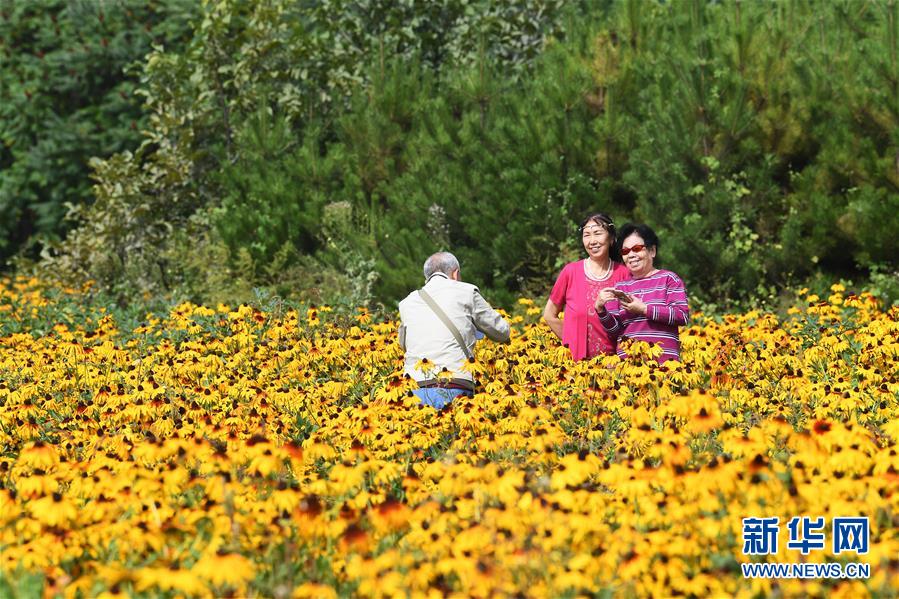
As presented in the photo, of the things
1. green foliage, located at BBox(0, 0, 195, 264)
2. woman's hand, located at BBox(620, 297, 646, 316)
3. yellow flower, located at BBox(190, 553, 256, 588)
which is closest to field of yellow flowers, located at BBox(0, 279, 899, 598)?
yellow flower, located at BBox(190, 553, 256, 588)

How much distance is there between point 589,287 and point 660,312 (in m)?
→ 0.49

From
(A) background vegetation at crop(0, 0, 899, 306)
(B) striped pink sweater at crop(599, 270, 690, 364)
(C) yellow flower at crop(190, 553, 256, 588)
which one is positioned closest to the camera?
(C) yellow flower at crop(190, 553, 256, 588)

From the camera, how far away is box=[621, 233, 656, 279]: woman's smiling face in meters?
6.24

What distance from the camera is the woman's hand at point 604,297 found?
5908mm

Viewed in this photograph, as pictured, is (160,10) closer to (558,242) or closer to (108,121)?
(108,121)

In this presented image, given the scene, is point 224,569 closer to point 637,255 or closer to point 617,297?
point 617,297

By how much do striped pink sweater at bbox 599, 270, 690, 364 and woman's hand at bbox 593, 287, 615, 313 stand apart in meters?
0.12

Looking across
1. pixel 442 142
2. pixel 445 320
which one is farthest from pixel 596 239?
pixel 442 142

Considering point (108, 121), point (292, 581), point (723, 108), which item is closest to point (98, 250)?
point (108, 121)

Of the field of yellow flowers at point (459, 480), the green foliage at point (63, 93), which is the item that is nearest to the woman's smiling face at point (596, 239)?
the field of yellow flowers at point (459, 480)

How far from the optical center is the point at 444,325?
6.09 meters

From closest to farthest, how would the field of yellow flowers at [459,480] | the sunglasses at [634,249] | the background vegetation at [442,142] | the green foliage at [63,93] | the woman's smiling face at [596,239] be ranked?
the field of yellow flowers at [459,480] < the sunglasses at [634,249] < the woman's smiling face at [596,239] < the background vegetation at [442,142] < the green foliage at [63,93]

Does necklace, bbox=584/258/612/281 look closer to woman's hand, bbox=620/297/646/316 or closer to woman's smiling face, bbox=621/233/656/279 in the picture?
woman's smiling face, bbox=621/233/656/279

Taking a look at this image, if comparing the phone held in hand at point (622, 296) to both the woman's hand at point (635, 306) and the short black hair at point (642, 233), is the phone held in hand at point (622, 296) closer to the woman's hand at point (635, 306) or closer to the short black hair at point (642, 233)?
the woman's hand at point (635, 306)
